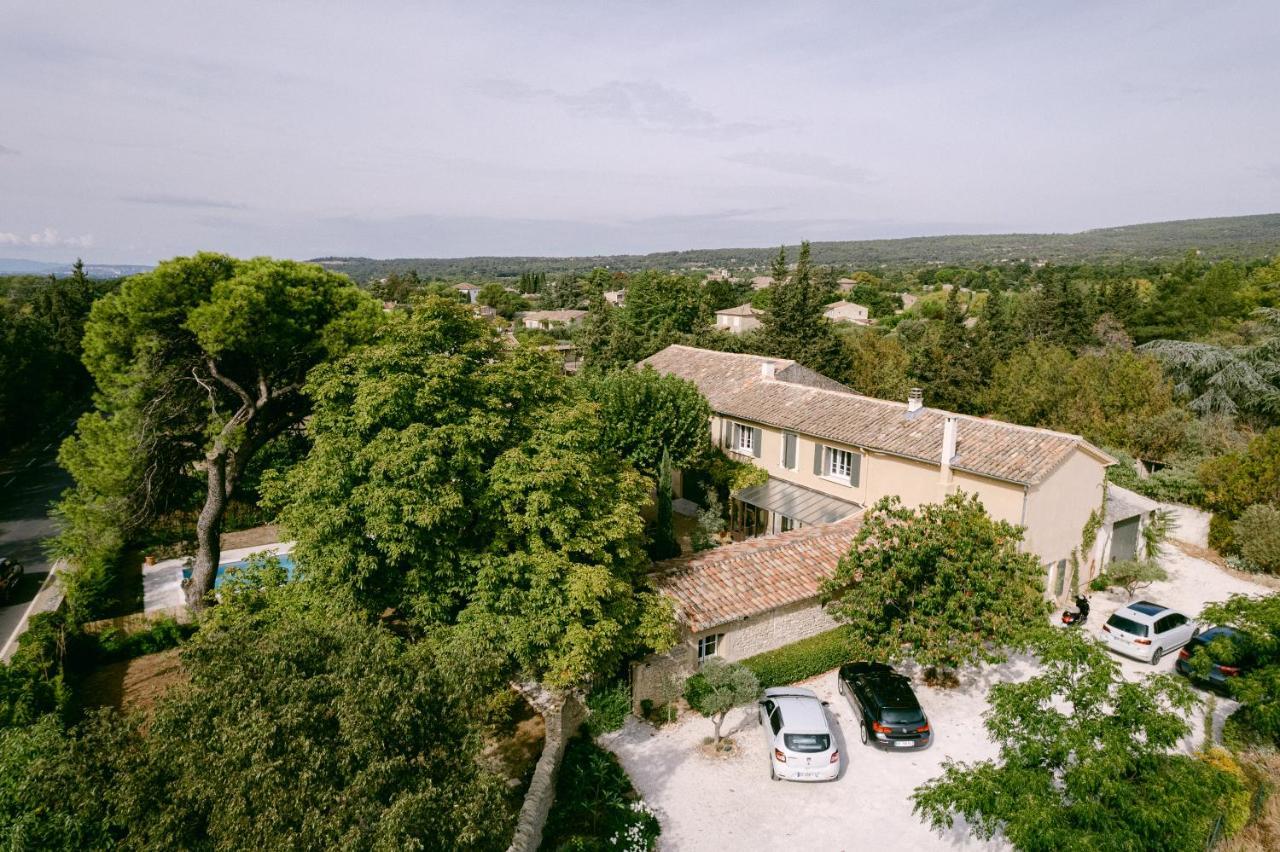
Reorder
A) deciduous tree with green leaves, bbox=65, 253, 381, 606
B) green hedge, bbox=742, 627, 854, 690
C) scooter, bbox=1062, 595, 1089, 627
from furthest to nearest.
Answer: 1. scooter, bbox=1062, 595, 1089, 627
2. deciduous tree with green leaves, bbox=65, 253, 381, 606
3. green hedge, bbox=742, 627, 854, 690

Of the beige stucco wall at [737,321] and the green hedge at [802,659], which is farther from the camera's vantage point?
the beige stucco wall at [737,321]

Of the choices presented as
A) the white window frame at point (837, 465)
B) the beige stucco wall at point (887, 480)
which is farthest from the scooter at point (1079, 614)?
the white window frame at point (837, 465)

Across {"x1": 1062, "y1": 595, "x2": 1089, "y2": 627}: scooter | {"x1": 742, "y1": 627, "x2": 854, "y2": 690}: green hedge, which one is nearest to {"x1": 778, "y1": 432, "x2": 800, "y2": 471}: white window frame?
{"x1": 742, "y1": 627, "x2": 854, "y2": 690}: green hedge

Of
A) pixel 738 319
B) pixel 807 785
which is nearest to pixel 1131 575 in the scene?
pixel 807 785

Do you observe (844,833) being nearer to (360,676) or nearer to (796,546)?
(796,546)

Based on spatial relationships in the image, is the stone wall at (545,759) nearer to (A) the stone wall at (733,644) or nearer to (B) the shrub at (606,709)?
(B) the shrub at (606,709)

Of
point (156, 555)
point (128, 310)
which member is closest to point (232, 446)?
point (128, 310)

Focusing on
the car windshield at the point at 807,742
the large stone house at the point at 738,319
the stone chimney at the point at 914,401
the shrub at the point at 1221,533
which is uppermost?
the stone chimney at the point at 914,401

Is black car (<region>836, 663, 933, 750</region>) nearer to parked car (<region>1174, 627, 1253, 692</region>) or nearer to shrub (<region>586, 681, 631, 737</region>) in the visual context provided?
shrub (<region>586, 681, 631, 737</region>)
